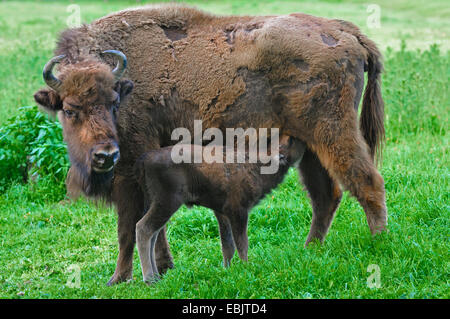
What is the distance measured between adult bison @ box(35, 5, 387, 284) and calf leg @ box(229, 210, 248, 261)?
0.89m

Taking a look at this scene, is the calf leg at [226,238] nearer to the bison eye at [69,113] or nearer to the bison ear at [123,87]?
the bison ear at [123,87]

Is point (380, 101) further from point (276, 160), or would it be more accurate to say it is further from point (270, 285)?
point (270, 285)

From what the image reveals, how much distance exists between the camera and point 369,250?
5316 mm

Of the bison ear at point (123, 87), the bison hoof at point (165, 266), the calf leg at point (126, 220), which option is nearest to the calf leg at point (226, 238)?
the bison hoof at point (165, 266)

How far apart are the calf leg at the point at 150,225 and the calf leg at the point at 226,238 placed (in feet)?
1.74

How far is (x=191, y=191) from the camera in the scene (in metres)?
5.29

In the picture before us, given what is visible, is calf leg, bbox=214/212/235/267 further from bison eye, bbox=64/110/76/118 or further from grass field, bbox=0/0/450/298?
bison eye, bbox=64/110/76/118

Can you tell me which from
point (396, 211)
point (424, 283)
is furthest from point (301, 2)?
point (424, 283)

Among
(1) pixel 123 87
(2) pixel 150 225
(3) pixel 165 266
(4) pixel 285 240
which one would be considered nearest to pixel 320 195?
(4) pixel 285 240

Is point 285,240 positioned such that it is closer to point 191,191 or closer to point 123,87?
point 191,191

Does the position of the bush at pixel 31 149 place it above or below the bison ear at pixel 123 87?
below

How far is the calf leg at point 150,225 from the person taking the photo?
5.18 m

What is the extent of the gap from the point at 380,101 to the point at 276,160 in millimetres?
1300

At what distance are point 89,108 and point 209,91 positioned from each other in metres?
1.18
